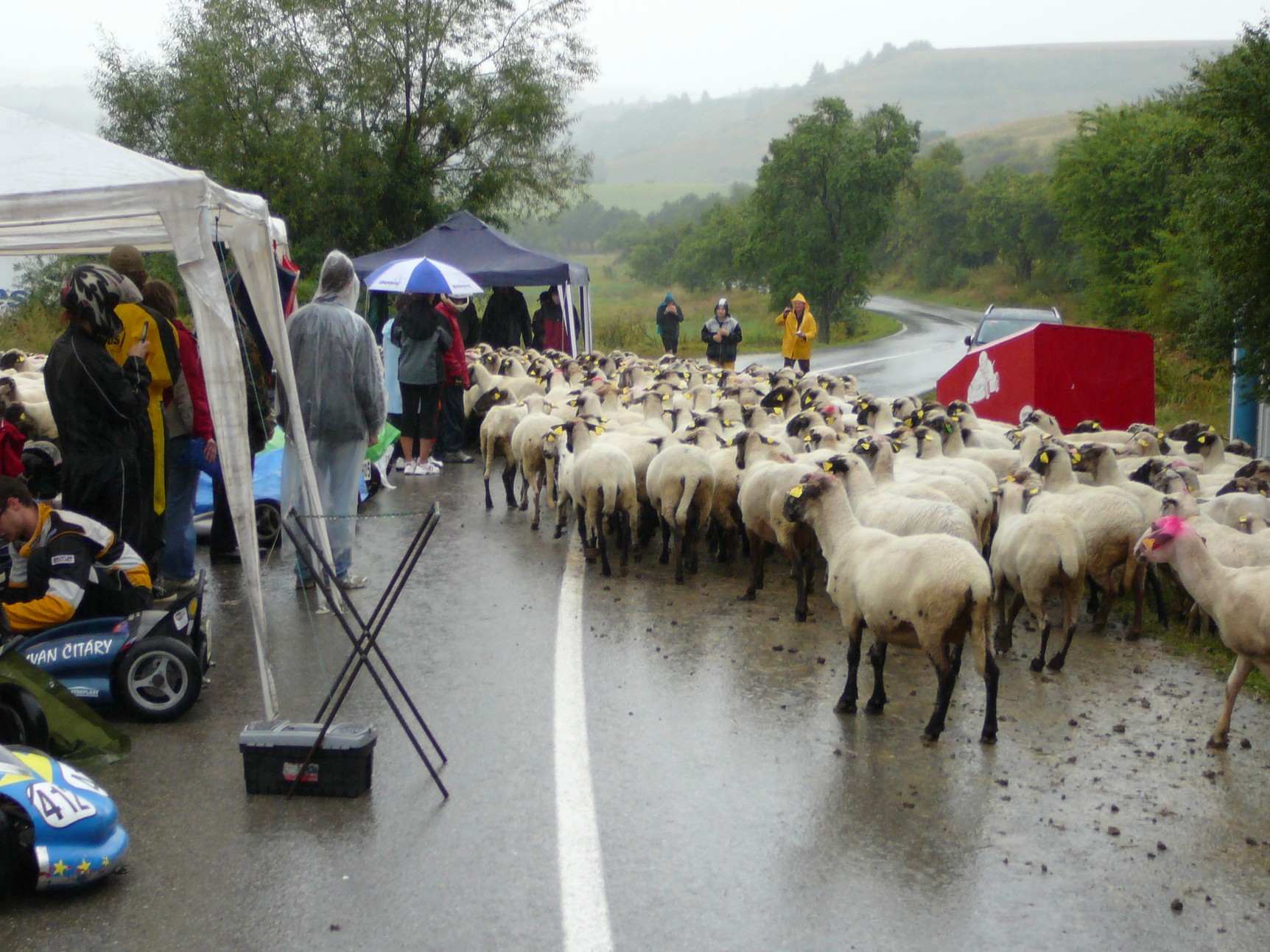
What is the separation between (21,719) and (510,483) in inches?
290

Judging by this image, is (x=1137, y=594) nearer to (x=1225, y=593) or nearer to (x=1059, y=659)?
(x=1059, y=659)

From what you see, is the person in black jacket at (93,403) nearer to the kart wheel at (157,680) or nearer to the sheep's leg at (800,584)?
the kart wheel at (157,680)

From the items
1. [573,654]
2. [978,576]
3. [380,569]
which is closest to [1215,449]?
[978,576]

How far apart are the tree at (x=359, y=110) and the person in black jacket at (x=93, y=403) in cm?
2789

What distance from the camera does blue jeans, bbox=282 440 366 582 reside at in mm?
8312

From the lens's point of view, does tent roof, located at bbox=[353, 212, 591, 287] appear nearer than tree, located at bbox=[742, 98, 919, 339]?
Yes

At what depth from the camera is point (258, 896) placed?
4355 millimetres

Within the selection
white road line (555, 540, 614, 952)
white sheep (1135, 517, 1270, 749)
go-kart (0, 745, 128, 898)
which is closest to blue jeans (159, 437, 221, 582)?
white road line (555, 540, 614, 952)

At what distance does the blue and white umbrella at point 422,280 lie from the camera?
580 inches

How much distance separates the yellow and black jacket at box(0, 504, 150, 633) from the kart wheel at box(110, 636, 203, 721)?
37 cm

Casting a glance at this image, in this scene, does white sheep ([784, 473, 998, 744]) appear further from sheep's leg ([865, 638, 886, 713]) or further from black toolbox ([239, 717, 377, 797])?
black toolbox ([239, 717, 377, 797])

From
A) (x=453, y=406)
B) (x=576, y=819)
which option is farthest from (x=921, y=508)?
(x=453, y=406)

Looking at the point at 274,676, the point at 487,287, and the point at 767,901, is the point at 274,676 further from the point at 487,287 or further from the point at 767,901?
the point at 487,287

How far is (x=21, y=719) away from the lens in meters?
5.18
